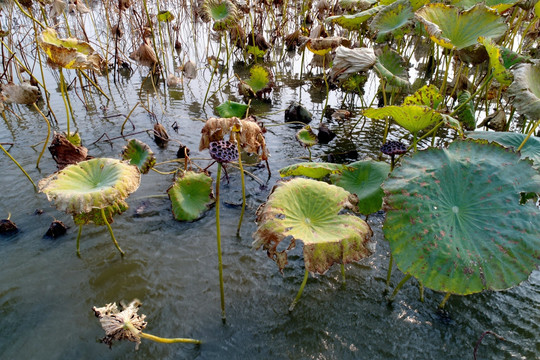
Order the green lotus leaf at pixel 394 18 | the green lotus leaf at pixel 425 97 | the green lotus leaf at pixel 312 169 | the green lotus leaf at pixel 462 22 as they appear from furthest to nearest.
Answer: the green lotus leaf at pixel 394 18
the green lotus leaf at pixel 462 22
the green lotus leaf at pixel 425 97
the green lotus leaf at pixel 312 169

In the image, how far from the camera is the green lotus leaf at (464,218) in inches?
53.0

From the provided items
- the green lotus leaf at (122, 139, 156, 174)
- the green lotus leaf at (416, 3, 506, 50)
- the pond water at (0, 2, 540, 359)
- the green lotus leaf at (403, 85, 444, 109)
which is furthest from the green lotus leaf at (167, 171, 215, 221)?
the green lotus leaf at (416, 3, 506, 50)

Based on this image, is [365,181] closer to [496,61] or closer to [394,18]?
[496,61]

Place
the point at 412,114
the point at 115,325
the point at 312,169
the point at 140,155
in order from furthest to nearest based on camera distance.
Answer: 1. the point at 140,155
2. the point at 312,169
3. the point at 412,114
4. the point at 115,325

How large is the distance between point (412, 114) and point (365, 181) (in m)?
0.57

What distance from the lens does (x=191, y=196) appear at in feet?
8.52

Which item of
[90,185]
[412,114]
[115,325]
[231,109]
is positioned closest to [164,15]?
[231,109]

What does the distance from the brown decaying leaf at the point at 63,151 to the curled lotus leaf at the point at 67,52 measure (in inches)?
19.9

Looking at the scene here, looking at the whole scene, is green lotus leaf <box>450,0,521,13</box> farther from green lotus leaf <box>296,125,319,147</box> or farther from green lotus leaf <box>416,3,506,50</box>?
green lotus leaf <box>296,125,319,147</box>

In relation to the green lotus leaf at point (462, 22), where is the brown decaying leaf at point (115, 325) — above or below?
below

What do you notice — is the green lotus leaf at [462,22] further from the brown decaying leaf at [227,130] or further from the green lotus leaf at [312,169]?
the brown decaying leaf at [227,130]

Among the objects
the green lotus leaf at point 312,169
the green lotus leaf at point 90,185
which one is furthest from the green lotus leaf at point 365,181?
the green lotus leaf at point 90,185

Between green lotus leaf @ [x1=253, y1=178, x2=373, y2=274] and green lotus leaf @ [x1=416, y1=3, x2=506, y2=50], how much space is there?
1.47 meters

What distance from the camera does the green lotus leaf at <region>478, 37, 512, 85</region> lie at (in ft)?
6.18
